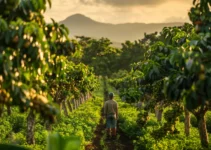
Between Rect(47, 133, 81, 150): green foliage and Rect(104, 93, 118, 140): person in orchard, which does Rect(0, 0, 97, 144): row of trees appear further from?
Rect(104, 93, 118, 140): person in orchard

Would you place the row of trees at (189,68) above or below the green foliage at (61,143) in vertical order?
above

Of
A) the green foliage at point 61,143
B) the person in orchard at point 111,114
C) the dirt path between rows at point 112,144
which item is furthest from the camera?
the person in orchard at point 111,114

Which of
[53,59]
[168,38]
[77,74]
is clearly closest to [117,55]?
[77,74]

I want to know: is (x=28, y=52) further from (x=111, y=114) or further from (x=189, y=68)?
(x=111, y=114)

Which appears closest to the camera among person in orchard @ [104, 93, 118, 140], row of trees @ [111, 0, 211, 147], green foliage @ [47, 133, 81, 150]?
green foliage @ [47, 133, 81, 150]

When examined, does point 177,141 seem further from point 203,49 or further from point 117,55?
point 117,55

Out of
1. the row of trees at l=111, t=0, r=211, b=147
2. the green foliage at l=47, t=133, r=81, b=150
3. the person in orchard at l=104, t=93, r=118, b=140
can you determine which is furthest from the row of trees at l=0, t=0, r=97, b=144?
the person in orchard at l=104, t=93, r=118, b=140

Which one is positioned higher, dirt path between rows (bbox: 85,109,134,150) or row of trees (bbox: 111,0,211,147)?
row of trees (bbox: 111,0,211,147)

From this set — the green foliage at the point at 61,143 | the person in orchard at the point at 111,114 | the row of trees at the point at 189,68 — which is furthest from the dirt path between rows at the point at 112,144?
the green foliage at the point at 61,143

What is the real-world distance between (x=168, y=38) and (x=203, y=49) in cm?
573

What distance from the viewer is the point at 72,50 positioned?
23.2ft

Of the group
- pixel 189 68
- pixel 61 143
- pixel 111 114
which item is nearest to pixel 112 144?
pixel 111 114

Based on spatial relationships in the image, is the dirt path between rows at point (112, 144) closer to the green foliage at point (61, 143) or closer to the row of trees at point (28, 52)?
the row of trees at point (28, 52)

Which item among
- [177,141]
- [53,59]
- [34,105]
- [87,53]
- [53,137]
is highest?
[87,53]
